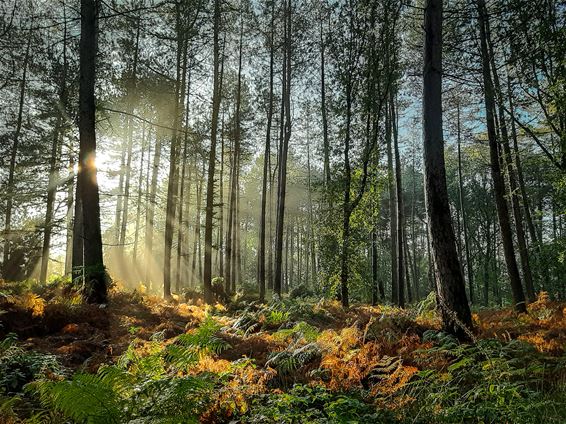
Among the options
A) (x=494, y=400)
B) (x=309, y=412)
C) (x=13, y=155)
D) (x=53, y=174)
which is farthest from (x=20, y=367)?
(x=13, y=155)

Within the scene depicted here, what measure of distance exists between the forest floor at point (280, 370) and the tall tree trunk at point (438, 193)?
0.69m

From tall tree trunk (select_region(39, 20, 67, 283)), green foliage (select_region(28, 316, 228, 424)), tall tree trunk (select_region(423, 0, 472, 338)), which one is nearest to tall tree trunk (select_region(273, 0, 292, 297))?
tall tree trunk (select_region(39, 20, 67, 283))

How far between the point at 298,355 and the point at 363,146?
410 inches

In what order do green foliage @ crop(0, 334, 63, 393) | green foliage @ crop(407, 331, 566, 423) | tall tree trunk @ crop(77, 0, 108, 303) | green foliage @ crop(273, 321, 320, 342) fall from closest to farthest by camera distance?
1. green foliage @ crop(407, 331, 566, 423)
2. green foliage @ crop(0, 334, 63, 393)
3. green foliage @ crop(273, 321, 320, 342)
4. tall tree trunk @ crop(77, 0, 108, 303)

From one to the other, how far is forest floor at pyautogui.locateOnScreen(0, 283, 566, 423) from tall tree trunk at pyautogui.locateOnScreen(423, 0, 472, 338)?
0.69 m

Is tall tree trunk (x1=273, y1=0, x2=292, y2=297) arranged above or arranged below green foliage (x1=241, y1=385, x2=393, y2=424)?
above

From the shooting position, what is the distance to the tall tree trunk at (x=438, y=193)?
590 cm

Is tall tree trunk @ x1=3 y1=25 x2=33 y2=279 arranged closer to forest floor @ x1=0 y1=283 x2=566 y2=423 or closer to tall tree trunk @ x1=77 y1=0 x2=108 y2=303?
tall tree trunk @ x1=77 y1=0 x2=108 y2=303

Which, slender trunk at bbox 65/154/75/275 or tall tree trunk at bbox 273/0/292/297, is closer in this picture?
slender trunk at bbox 65/154/75/275

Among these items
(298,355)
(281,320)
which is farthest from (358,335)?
(281,320)

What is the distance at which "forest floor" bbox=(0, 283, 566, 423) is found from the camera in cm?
303

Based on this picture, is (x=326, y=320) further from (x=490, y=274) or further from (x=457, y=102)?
(x=490, y=274)

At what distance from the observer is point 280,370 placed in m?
4.52

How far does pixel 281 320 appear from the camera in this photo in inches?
331
